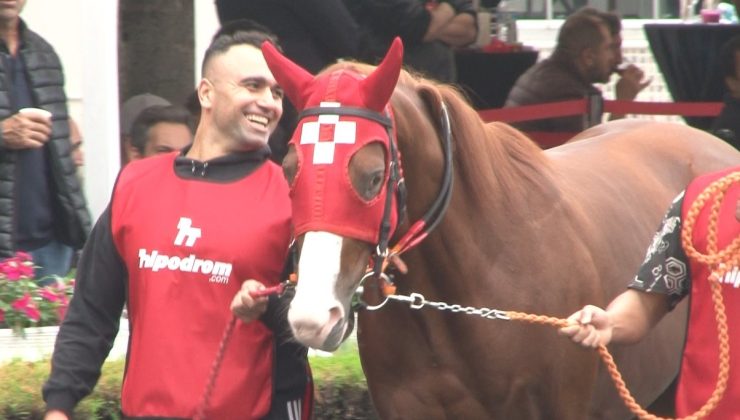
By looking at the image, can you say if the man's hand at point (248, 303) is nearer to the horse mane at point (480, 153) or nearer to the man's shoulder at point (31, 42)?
the horse mane at point (480, 153)

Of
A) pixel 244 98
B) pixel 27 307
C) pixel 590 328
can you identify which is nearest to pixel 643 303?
pixel 590 328

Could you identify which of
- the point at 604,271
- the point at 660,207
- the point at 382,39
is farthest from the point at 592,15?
the point at 604,271

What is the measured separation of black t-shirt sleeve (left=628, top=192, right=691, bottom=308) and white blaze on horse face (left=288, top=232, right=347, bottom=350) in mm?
767

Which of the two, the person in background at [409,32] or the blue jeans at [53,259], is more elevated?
the person in background at [409,32]

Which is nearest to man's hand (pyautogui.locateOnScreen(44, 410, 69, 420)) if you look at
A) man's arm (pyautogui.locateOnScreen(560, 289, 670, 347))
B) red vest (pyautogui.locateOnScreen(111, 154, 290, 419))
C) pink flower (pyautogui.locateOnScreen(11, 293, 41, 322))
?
red vest (pyautogui.locateOnScreen(111, 154, 290, 419))

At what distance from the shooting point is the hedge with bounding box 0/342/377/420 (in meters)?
5.41

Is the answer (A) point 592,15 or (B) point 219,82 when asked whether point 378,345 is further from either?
(A) point 592,15

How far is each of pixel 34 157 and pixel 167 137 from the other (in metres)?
0.60

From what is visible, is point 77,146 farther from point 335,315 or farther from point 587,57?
point 335,315

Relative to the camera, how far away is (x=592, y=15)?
964 cm

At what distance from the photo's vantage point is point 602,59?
31.2ft

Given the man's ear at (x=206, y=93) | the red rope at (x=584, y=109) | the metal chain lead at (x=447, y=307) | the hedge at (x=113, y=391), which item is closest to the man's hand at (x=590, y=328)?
the metal chain lead at (x=447, y=307)

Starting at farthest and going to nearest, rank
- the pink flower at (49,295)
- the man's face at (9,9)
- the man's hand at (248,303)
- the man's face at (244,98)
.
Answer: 1. the man's face at (9,9)
2. the pink flower at (49,295)
3. the man's face at (244,98)
4. the man's hand at (248,303)

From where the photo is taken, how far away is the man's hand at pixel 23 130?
6.50 m
